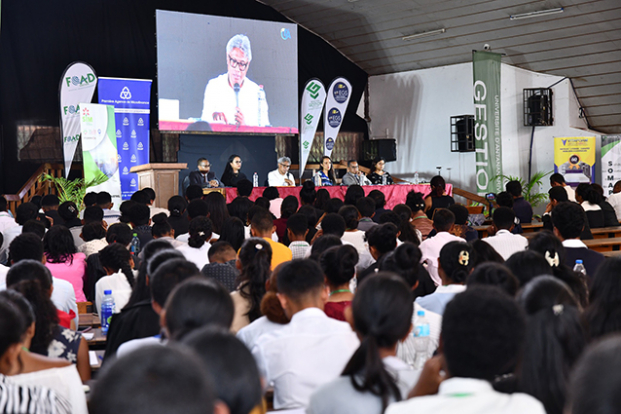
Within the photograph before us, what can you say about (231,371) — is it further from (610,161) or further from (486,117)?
(610,161)

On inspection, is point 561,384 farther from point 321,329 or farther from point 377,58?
point 377,58

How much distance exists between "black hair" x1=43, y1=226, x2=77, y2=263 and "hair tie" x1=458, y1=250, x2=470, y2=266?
252 centimetres

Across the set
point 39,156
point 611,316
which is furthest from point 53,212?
point 611,316

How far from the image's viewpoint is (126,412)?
92 centimetres

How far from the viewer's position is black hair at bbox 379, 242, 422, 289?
3354mm

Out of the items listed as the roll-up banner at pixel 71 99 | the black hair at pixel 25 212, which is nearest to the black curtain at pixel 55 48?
the roll-up banner at pixel 71 99

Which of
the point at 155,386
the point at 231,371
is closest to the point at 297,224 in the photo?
the point at 231,371

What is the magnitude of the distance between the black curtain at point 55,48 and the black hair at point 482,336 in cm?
1057

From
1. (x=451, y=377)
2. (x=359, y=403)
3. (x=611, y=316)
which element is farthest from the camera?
(x=611, y=316)

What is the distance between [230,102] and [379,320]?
1015cm

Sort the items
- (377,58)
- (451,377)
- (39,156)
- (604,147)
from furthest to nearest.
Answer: (377,58), (604,147), (39,156), (451,377)

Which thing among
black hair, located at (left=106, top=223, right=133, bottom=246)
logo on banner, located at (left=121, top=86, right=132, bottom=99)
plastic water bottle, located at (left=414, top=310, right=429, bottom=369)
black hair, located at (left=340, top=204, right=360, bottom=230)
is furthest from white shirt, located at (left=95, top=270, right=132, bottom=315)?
logo on banner, located at (left=121, top=86, right=132, bottom=99)

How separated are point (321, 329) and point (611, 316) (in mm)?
930

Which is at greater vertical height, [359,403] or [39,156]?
[39,156]
